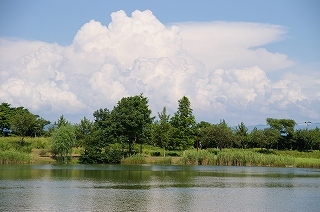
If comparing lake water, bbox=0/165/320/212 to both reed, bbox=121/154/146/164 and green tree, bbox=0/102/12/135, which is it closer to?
reed, bbox=121/154/146/164

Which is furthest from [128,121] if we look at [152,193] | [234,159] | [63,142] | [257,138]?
[152,193]

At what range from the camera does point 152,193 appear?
1695 inches

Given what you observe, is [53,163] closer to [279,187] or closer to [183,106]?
[183,106]

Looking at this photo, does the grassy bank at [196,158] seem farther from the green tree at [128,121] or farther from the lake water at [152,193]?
the lake water at [152,193]

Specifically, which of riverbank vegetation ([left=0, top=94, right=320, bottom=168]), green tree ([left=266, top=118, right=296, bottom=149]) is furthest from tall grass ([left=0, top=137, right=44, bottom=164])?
green tree ([left=266, top=118, right=296, bottom=149])

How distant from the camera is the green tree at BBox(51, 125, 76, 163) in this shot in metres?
80.6

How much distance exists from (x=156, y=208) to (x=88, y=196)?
735cm

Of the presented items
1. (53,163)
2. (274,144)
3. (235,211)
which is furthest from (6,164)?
(274,144)

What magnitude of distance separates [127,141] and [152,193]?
50333 millimetres

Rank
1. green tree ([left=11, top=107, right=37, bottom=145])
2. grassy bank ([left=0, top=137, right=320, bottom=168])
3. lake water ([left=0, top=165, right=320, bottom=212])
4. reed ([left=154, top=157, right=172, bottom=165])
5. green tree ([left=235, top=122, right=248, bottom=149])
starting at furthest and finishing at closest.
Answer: green tree ([left=235, top=122, right=248, bottom=149]) → green tree ([left=11, top=107, right=37, bottom=145]) → reed ([left=154, top=157, right=172, bottom=165]) → grassy bank ([left=0, top=137, right=320, bottom=168]) → lake water ([left=0, top=165, right=320, bottom=212])

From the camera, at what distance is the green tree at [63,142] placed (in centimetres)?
8062

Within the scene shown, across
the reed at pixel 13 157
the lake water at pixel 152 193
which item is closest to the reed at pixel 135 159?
the reed at pixel 13 157

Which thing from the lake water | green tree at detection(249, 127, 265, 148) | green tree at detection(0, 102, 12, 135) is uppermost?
green tree at detection(0, 102, 12, 135)

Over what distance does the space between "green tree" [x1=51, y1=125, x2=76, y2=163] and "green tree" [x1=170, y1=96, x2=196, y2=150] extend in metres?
22.9
